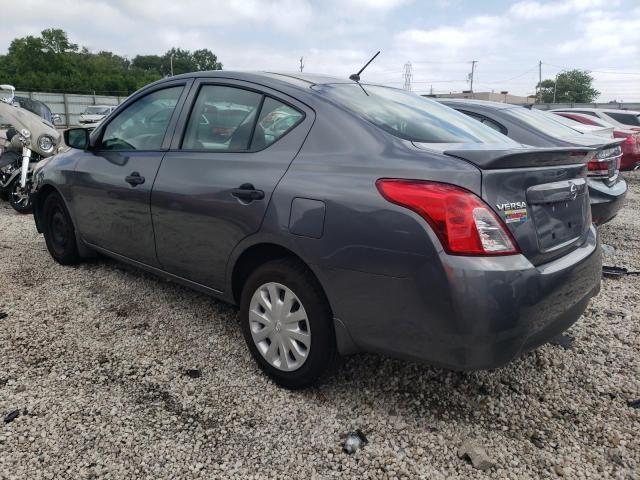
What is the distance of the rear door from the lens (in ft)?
8.24

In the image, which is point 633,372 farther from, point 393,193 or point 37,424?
point 37,424

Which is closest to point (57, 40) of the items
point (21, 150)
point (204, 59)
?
point (204, 59)

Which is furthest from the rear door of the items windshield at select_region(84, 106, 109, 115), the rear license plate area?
windshield at select_region(84, 106, 109, 115)

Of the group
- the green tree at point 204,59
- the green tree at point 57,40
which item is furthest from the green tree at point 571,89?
the green tree at point 57,40

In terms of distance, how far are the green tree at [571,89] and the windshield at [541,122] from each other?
88697mm

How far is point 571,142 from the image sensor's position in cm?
504

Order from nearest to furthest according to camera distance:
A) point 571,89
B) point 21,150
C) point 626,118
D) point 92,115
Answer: point 21,150 < point 626,118 < point 92,115 < point 571,89

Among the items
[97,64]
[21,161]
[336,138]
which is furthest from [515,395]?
[97,64]

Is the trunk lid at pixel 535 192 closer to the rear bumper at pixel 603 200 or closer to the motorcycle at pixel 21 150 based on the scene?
the rear bumper at pixel 603 200

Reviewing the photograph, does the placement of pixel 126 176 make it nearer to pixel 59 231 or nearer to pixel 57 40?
pixel 59 231

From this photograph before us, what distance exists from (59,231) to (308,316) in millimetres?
3064

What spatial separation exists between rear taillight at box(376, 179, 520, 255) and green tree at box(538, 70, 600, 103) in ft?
306

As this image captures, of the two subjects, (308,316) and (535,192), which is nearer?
(535,192)

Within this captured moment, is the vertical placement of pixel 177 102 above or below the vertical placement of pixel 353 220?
above
